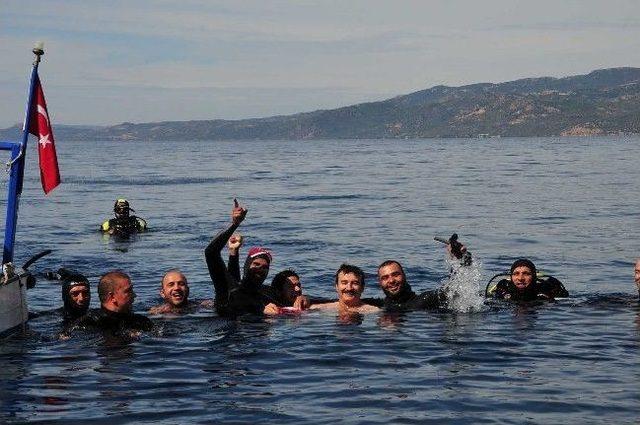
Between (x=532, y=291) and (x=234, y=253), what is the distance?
16.8ft

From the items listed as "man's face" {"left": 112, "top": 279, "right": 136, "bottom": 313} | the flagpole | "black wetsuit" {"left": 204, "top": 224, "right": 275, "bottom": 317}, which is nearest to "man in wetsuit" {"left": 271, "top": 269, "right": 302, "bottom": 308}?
"black wetsuit" {"left": 204, "top": 224, "right": 275, "bottom": 317}

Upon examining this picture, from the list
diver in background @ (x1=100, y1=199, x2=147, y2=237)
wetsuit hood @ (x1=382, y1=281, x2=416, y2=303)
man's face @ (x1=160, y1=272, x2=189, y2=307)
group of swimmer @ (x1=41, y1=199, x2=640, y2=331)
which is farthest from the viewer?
diver in background @ (x1=100, y1=199, x2=147, y2=237)

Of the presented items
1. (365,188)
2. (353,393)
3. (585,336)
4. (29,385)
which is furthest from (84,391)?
(365,188)

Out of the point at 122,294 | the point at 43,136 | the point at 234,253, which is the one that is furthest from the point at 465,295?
the point at 43,136

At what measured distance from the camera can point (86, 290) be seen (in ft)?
48.4

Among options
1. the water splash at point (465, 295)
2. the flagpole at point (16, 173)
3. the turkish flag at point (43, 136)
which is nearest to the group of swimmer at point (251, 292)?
the water splash at point (465, 295)

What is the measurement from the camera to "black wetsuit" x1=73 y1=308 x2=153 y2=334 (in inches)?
532

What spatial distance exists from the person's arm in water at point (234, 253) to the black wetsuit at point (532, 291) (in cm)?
466

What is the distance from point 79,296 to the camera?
48.0ft

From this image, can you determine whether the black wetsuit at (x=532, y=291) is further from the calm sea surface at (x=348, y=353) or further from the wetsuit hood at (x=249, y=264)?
the wetsuit hood at (x=249, y=264)

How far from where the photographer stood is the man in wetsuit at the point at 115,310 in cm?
1305

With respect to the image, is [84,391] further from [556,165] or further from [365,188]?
[556,165]

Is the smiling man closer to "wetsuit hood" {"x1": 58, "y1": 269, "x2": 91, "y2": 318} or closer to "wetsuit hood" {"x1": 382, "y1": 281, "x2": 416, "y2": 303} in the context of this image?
"wetsuit hood" {"x1": 58, "y1": 269, "x2": 91, "y2": 318}

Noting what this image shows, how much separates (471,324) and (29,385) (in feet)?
22.1
